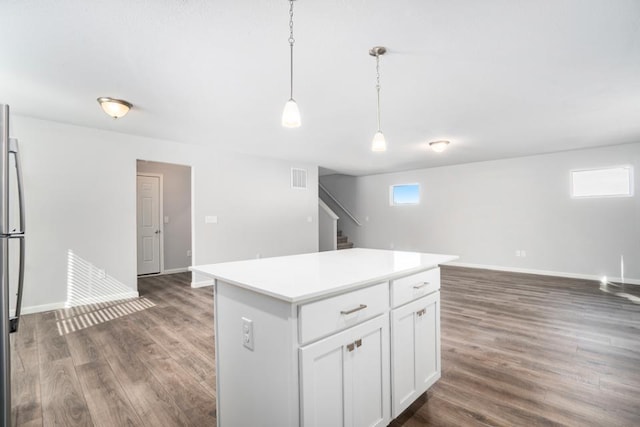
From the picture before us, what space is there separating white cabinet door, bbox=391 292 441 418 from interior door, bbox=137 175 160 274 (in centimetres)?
582

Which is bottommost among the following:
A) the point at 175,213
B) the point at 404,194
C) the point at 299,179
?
the point at 175,213

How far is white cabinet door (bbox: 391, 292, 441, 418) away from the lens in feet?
5.39

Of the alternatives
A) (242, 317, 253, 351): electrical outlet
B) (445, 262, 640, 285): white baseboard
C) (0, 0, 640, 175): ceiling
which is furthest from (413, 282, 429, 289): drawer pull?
(445, 262, 640, 285): white baseboard

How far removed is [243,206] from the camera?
5.70m

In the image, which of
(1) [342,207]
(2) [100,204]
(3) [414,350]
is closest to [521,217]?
(1) [342,207]

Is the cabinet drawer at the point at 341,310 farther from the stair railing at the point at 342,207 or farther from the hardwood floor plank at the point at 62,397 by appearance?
the stair railing at the point at 342,207

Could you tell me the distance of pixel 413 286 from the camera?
1.78 metres

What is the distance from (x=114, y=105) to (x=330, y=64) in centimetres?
226

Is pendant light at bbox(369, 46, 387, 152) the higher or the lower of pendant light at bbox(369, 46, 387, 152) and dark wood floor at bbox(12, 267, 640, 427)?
the higher

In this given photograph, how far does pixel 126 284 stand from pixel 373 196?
631 centimetres

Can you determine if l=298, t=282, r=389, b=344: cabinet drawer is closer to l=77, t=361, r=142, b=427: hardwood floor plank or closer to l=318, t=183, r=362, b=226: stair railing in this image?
l=77, t=361, r=142, b=427: hardwood floor plank

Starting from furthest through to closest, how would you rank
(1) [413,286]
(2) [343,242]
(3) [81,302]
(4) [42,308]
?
(2) [343,242] → (3) [81,302] → (4) [42,308] → (1) [413,286]

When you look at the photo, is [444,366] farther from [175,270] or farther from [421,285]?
[175,270]

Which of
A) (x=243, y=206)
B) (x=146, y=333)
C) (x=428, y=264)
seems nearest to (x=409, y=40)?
(x=428, y=264)
